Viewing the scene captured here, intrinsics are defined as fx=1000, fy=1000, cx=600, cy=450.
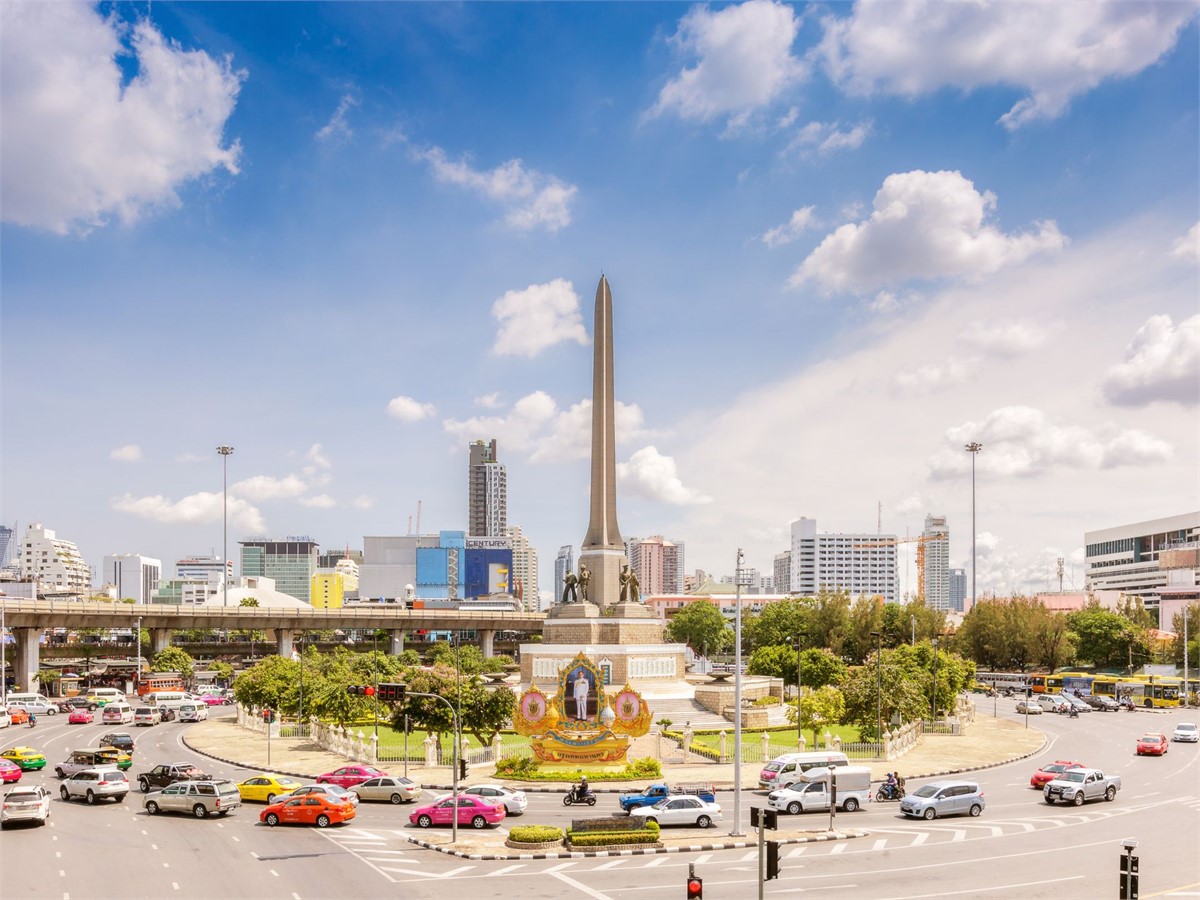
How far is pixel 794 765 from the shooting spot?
42.2 meters

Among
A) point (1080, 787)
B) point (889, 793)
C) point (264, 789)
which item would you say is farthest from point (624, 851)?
point (1080, 787)

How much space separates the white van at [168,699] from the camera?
3374 inches

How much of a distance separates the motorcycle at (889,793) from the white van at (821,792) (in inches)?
59.9

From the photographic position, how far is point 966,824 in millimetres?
35750

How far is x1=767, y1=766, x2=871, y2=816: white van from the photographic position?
37938mm

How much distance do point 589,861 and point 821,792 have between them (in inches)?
456

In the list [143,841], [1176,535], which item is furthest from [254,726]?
[1176,535]

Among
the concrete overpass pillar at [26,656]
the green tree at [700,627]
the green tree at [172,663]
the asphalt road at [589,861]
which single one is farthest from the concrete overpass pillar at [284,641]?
the asphalt road at [589,861]

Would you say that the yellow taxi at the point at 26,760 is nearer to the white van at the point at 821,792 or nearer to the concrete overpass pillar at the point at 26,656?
the white van at the point at 821,792

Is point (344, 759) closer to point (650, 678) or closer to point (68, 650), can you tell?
point (650, 678)

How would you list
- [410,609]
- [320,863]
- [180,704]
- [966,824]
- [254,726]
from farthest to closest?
1. [410,609]
2. [180,704]
3. [254,726]
4. [966,824]
5. [320,863]

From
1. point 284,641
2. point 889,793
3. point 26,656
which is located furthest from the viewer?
point 284,641

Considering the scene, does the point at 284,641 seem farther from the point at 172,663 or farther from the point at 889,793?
the point at 889,793

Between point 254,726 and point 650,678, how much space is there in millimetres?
28506
